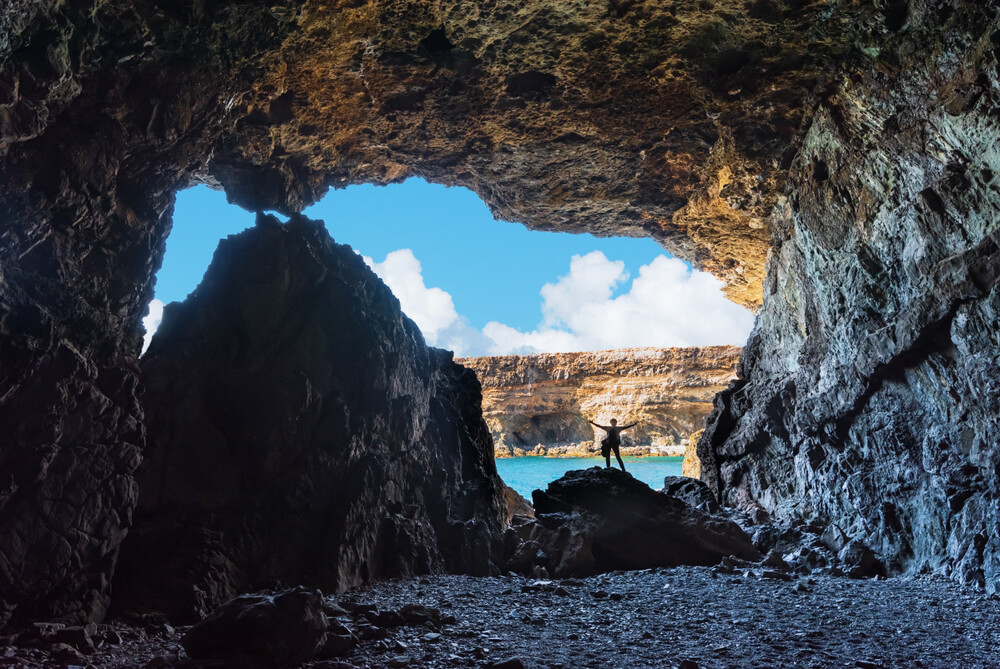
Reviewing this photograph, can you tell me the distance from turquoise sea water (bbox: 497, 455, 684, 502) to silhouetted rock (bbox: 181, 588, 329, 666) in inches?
1045

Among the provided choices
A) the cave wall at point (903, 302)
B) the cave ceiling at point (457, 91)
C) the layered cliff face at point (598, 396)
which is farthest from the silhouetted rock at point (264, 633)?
the layered cliff face at point (598, 396)

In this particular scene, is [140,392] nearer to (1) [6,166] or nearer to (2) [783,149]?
(1) [6,166]

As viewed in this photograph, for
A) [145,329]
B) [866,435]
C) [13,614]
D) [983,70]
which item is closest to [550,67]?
[983,70]

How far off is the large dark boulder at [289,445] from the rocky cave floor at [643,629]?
0.71m

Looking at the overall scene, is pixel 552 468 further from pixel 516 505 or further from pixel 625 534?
pixel 625 534

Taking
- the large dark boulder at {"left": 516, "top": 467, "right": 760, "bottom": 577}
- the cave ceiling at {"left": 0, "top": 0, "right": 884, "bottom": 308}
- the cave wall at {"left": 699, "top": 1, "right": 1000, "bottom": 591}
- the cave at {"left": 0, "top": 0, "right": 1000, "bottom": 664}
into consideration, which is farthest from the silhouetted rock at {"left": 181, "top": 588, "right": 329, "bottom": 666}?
the cave wall at {"left": 699, "top": 1, "right": 1000, "bottom": 591}

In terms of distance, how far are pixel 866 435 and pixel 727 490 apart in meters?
4.77

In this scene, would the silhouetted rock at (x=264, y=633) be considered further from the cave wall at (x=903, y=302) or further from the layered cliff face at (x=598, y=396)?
the layered cliff face at (x=598, y=396)

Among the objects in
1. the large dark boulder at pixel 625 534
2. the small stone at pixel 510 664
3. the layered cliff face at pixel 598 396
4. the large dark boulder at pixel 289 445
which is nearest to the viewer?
the small stone at pixel 510 664

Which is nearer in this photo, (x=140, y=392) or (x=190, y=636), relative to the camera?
(x=190, y=636)

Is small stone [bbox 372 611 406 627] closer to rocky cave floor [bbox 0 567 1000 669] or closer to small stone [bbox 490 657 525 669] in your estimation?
rocky cave floor [bbox 0 567 1000 669]

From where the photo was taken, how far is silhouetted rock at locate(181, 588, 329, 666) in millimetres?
4562

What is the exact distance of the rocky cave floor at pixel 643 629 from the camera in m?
4.73

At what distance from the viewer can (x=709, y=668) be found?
456 cm
